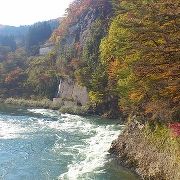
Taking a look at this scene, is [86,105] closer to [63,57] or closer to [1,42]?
[63,57]

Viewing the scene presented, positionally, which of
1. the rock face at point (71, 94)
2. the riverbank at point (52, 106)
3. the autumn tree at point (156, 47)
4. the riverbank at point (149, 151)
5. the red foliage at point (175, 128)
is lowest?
the riverbank at point (52, 106)

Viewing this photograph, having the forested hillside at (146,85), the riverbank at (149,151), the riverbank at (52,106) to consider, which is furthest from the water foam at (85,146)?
the riverbank at (52,106)

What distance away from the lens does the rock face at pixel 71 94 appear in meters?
56.6

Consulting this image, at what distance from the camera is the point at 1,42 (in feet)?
402

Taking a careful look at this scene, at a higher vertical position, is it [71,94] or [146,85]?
[146,85]

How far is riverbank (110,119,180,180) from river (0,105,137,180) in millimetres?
753

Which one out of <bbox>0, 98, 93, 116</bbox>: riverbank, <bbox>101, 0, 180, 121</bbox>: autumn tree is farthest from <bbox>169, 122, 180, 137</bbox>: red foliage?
<bbox>0, 98, 93, 116</bbox>: riverbank

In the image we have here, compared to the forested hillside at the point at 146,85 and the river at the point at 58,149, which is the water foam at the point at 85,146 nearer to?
the river at the point at 58,149

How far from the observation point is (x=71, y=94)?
61.7 metres

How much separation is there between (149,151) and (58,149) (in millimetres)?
8981

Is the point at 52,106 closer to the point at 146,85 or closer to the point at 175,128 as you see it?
the point at 146,85

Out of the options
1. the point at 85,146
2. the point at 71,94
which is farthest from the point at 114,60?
the point at 71,94

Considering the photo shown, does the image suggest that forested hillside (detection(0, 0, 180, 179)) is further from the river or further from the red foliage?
the river

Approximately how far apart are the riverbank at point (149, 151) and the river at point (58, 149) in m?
0.75
